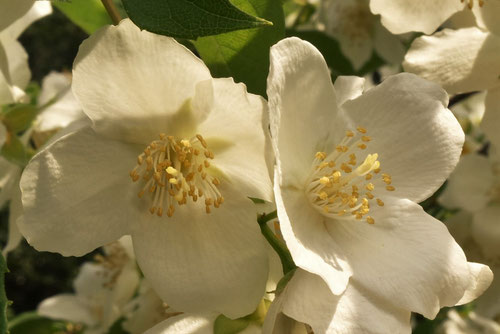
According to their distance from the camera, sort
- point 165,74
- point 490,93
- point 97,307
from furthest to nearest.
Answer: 1. point 97,307
2. point 490,93
3. point 165,74

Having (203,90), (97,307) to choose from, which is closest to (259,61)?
(203,90)

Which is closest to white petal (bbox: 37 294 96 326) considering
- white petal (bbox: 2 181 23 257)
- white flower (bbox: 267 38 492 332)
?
white petal (bbox: 2 181 23 257)

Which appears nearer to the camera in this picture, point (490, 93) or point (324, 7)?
point (490, 93)

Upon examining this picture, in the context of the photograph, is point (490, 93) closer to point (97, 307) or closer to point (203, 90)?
point (203, 90)

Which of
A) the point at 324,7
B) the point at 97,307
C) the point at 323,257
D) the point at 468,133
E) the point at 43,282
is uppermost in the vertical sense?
the point at 323,257

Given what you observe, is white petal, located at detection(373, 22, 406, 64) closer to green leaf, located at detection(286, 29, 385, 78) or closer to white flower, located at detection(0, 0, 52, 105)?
green leaf, located at detection(286, 29, 385, 78)

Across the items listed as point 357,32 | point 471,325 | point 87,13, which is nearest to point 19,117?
point 87,13

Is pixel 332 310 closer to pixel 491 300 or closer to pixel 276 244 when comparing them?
pixel 276 244
